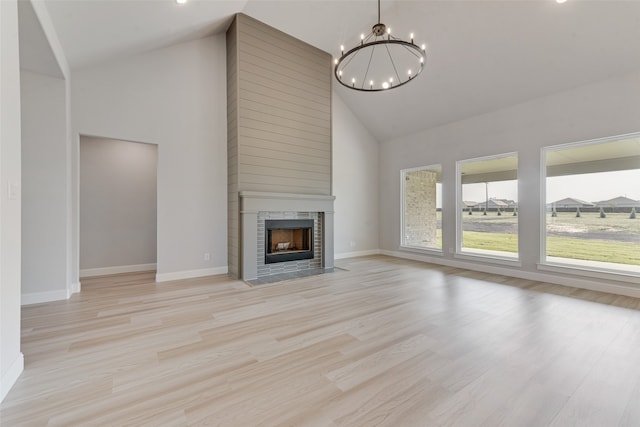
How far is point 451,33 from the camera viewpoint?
4281mm

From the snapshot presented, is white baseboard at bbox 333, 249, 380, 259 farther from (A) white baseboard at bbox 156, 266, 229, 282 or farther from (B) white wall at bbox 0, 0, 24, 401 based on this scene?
(B) white wall at bbox 0, 0, 24, 401

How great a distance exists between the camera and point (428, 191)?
648cm

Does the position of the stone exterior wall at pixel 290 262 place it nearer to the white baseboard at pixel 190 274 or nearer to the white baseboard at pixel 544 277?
the white baseboard at pixel 190 274

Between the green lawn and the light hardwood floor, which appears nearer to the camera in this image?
the light hardwood floor

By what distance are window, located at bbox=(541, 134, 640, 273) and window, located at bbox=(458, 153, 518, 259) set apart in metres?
0.54

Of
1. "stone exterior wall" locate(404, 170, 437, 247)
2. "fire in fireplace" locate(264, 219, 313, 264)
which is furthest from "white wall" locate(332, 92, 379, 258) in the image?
"fire in fireplace" locate(264, 219, 313, 264)

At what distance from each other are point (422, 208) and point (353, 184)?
1.79 meters

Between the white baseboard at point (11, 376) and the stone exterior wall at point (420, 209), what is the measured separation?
6.50 meters

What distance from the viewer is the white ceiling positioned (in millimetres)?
3260

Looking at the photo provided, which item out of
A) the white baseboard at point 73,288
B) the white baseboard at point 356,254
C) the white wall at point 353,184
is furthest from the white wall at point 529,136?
the white baseboard at point 73,288

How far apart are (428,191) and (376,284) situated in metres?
3.24

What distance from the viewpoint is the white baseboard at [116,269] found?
478 cm

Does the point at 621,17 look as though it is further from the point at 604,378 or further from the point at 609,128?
the point at 604,378

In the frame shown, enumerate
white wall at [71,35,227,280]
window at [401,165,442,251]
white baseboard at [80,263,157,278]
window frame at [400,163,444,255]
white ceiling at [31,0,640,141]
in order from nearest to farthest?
white ceiling at [31,0,640,141] < white wall at [71,35,227,280] < white baseboard at [80,263,157,278] < window frame at [400,163,444,255] < window at [401,165,442,251]
